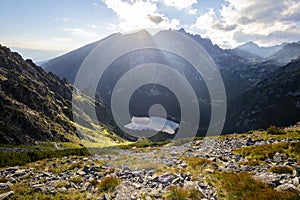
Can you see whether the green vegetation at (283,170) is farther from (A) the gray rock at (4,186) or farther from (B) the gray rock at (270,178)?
(A) the gray rock at (4,186)

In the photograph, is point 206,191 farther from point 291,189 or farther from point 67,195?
point 67,195

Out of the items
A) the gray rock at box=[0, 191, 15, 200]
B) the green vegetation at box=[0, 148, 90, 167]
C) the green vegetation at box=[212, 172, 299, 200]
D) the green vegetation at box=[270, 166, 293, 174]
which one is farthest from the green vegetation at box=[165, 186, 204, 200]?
the green vegetation at box=[0, 148, 90, 167]

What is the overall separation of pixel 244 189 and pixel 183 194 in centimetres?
371

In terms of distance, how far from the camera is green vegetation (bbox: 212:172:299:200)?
10.6 meters

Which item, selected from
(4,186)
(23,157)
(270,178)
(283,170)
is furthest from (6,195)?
(23,157)

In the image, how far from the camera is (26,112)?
12388 cm

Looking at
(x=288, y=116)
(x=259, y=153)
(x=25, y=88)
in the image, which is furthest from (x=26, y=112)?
(x=288, y=116)

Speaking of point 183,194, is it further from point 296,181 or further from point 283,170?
point 283,170

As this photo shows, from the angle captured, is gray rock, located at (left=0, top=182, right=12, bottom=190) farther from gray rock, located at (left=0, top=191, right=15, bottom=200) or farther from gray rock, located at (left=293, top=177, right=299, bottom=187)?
gray rock, located at (left=293, top=177, right=299, bottom=187)

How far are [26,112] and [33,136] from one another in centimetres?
1747

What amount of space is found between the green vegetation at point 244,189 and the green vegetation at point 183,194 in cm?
139

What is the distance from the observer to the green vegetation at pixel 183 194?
11.8m

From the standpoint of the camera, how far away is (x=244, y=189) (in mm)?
12469

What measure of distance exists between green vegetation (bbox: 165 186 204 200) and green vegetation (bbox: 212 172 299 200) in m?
1.39
